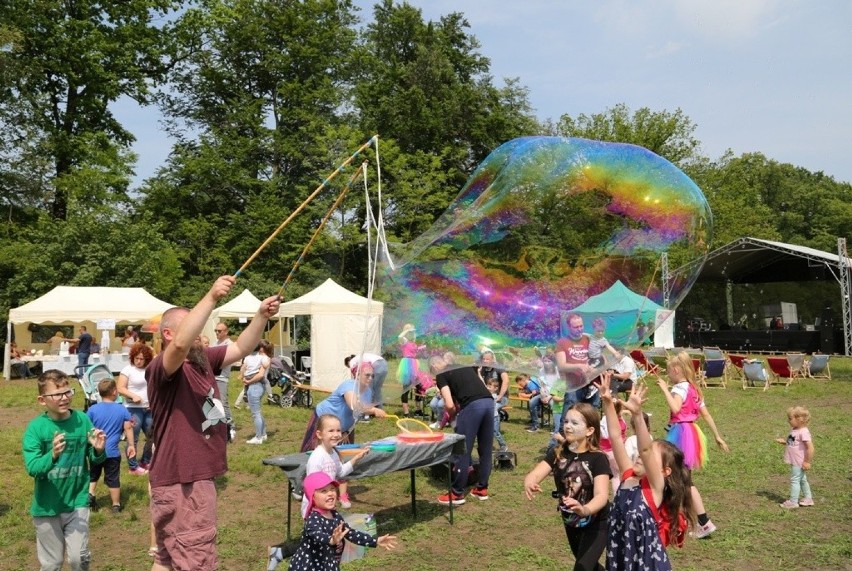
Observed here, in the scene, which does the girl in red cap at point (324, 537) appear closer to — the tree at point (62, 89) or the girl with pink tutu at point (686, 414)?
the girl with pink tutu at point (686, 414)

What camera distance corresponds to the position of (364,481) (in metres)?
9.38

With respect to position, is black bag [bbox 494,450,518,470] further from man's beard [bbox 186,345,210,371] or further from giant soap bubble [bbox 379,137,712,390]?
man's beard [bbox 186,345,210,371]

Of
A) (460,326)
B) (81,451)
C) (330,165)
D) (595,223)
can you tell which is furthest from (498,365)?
(330,165)

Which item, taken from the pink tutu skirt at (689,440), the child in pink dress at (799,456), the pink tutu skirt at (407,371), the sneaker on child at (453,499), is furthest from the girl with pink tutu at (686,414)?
the pink tutu skirt at (407,371)

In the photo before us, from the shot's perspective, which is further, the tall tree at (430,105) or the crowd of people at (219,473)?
the tall tree at (430,105)

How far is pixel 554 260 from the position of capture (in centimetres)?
760

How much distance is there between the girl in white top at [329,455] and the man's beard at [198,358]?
180 cm

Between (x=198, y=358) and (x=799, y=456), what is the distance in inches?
262

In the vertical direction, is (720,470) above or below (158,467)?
below

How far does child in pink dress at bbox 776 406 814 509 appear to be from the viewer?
789cm

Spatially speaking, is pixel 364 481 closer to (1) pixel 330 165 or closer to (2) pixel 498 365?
Result: (2) pixel 498 365

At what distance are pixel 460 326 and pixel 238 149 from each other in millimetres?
33593

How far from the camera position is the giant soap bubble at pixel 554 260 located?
7363 millimetres

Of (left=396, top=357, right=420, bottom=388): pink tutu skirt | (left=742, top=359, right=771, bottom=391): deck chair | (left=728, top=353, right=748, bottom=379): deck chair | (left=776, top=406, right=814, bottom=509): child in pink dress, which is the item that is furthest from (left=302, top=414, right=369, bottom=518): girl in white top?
(left=728, top=353, right=748, bottom=379): deck chair
